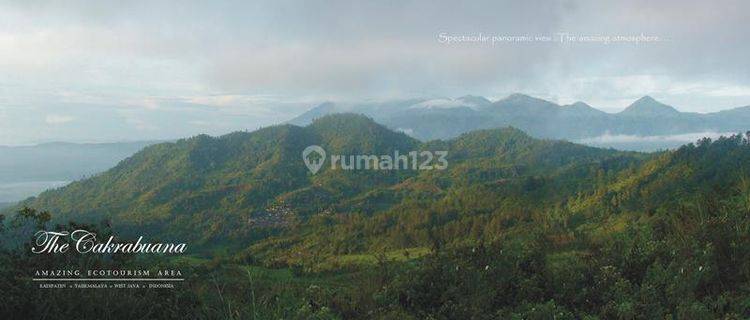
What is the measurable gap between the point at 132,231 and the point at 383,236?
67.4m

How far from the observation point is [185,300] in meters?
6.50

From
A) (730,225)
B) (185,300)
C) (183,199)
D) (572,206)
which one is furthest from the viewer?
(183,199)

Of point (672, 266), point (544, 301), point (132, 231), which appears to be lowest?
point (132, 231)

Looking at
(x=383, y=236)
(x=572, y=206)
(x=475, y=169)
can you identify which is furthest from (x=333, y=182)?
(x=572, y=206)

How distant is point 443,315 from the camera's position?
7.59 metres

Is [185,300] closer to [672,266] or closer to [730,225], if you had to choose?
[672,266]

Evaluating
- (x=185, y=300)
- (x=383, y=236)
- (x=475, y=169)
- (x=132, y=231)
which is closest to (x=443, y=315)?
(x=185, y=300)

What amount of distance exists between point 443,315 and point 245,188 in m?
184

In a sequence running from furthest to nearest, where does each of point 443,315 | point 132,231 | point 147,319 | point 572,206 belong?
point 132,231, point 572,206, point 443,315, point 147,319

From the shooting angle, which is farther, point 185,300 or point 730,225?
point 730,225

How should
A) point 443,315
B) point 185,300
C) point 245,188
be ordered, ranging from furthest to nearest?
point 245,188 → point 443,315 → point 185,300

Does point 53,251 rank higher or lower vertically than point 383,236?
higher

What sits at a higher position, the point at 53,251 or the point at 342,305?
the point at 53,251

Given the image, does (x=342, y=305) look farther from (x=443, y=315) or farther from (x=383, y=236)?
(x=383, y=236)
